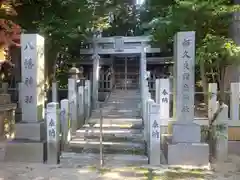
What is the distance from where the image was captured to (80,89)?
880 cm

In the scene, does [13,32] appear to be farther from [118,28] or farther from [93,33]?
[118,28]

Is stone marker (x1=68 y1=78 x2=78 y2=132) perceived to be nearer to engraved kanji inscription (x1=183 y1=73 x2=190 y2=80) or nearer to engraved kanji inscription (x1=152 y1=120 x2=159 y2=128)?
engraved kanji inscription (x1=152 y1=120 x2=159 y2=128)

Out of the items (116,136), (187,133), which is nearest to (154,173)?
(187,133)

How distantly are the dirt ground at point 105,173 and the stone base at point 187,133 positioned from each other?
0.60 meters

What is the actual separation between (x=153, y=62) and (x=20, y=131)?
9.35 meters

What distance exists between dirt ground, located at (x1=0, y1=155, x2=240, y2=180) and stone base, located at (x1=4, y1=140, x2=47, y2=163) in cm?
16

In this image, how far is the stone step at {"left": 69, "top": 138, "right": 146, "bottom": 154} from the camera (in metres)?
6.50

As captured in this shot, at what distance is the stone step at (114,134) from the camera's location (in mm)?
7301

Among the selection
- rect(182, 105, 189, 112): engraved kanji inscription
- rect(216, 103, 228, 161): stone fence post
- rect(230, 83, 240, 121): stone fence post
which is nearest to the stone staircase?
rect(182, 105, 189, 112): engraved kanji inscription

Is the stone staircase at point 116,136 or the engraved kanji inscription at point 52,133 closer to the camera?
the engraved kanji inscription at point 52,133

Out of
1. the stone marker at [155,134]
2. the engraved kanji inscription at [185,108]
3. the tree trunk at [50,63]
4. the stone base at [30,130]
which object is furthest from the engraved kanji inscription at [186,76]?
the tree trunk at [50,63]

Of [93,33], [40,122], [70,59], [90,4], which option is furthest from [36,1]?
[40,122]

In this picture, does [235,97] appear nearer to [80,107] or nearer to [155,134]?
[155,134]

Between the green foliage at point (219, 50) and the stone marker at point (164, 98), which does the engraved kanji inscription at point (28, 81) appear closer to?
the stone marker at point (164, 98)
